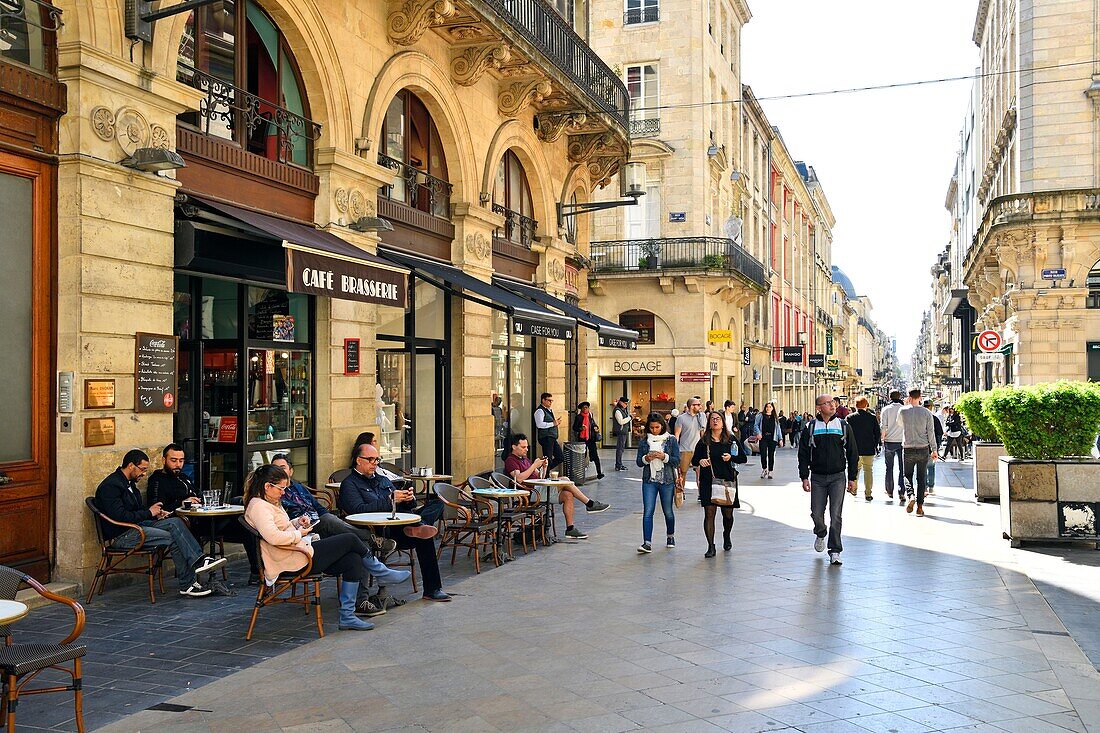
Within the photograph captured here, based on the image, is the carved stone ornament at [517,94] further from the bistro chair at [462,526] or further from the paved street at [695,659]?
the paved street at [695,659]

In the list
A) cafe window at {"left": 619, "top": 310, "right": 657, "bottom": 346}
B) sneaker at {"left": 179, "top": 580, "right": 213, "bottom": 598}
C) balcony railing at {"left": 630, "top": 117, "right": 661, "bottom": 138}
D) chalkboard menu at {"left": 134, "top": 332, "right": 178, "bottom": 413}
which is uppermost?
balcony railing at {"left": 630, "top": 117, "right": 661, "bottom": 138}

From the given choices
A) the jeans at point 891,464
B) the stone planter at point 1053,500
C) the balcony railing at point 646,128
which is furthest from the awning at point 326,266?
the balcony railing at point 646,128

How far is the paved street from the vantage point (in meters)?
5.34

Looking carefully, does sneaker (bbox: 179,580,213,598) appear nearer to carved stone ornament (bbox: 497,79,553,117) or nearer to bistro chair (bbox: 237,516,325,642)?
bistro chair (bbox: 237,516,325,642)

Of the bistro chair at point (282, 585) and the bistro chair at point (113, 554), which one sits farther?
the bistro chair at point (113, 554)

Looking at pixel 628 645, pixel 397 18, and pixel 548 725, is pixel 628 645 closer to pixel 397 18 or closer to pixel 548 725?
pixel 548 725

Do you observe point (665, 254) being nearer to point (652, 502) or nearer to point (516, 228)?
point (516, 228)

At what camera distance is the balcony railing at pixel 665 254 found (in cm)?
3181

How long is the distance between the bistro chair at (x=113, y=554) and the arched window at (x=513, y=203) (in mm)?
10089

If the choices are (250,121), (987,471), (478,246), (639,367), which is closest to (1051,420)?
(987,471)

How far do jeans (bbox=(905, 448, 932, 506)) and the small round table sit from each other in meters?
12.4

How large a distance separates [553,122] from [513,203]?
1803mm

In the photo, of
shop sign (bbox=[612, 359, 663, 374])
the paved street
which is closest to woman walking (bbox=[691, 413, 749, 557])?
the paved street

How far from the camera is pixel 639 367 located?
32.7m
